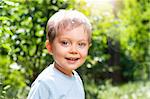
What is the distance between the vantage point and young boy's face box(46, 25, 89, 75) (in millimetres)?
2779

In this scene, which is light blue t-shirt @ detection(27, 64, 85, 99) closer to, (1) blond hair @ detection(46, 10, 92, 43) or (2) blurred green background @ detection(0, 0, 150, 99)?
(1) blond hair @ detection(46, 10, 92, 43)

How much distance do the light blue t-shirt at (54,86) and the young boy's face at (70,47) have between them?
0.07 meters

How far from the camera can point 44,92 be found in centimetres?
270

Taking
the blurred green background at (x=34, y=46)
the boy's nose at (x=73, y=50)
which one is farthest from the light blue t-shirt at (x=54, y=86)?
the blurred green background at (x=34, y=46)

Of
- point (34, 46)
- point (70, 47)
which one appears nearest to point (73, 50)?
point (70, 47)

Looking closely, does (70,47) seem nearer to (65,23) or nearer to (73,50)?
(73,50)

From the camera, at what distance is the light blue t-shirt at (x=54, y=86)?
270cm

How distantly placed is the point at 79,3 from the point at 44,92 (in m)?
2.78

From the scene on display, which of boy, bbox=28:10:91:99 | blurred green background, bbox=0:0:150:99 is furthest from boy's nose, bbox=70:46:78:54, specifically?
blurred green background, bbox=0:0:150:99

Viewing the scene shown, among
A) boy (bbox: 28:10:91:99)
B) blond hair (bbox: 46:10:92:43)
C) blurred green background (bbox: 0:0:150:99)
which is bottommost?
blurred green background (bbox: 0:0:150:99)

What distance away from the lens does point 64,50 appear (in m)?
2.78

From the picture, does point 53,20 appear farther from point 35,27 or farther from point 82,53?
point 35,27

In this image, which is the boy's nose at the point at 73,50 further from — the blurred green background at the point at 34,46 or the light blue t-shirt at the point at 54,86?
the blurred green background at the point at 34,46

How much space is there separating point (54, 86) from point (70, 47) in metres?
0.25
